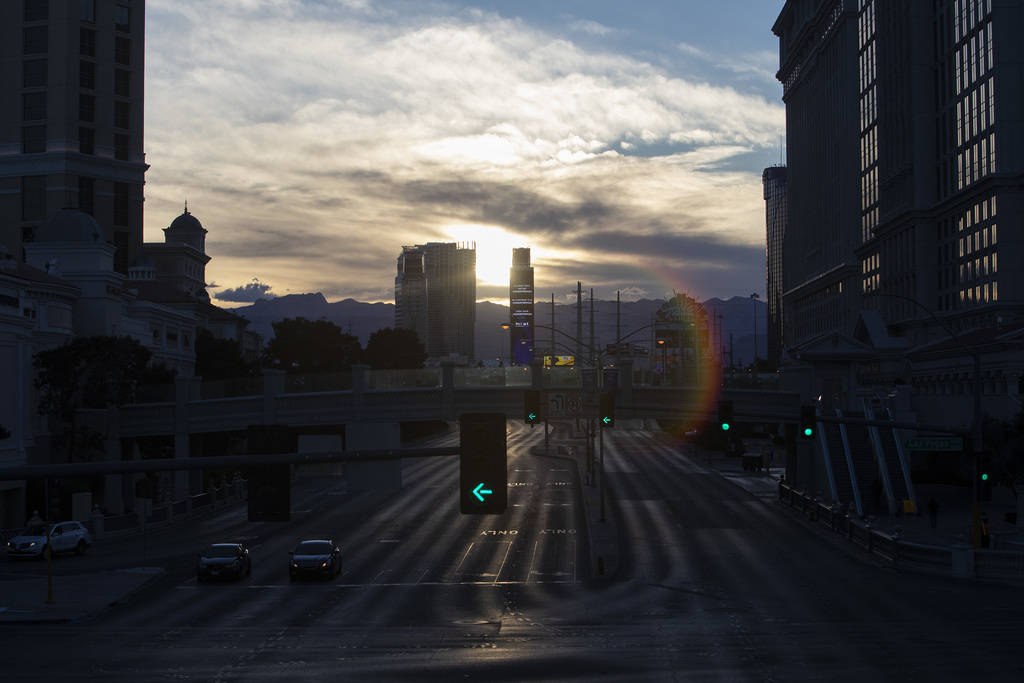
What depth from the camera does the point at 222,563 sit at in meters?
41.2

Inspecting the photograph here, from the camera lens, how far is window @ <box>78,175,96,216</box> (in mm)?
96688

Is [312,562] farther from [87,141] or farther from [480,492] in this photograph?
[87,141]

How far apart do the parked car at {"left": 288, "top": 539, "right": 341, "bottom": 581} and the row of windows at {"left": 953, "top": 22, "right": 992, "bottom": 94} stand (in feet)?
252

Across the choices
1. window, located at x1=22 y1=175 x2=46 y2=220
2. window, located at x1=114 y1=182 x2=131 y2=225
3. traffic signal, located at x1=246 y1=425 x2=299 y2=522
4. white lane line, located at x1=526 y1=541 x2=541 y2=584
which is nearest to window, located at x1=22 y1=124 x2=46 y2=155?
window, located at x1=22 y1=175 x2=46 y2=220

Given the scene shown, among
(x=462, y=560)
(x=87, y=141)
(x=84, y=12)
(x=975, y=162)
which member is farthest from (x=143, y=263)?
(x=975, y=162)

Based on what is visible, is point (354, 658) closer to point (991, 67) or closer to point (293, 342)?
point (991, 67)

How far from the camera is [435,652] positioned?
27.5 metres

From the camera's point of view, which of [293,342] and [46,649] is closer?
[46,649]

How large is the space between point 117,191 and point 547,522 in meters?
62.0

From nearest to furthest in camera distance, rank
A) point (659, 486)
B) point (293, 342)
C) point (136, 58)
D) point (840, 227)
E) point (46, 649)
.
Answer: point (46, 649) → point (659, 486) → point (136, 58) → point (293, 342) → point (840, 227)

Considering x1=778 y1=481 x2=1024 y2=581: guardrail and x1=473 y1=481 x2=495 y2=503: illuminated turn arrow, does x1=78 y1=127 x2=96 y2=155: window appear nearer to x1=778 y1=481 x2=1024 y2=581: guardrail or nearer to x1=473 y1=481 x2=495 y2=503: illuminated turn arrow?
x1=778 y1=481 x2=1024 y2=581: guardrail

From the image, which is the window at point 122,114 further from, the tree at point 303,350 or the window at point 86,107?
the tree at point 303,350

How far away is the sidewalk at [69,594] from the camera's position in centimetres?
3428

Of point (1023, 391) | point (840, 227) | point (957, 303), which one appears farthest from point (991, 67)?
point (840, 227)
